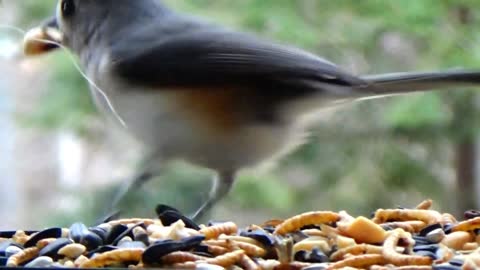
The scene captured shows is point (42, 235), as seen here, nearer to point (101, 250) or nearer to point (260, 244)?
point (101, 250)

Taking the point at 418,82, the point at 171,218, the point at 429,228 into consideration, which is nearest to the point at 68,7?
the point at 171,218

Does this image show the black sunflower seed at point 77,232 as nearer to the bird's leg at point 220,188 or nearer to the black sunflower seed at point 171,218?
the black sunflower seed at point 171,218

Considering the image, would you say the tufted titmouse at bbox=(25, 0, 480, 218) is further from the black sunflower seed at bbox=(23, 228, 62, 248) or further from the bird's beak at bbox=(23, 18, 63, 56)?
the black sunflower seed at bbox=(23, 228, 62, 248)

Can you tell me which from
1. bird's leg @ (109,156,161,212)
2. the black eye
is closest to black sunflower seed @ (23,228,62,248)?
bird's leg @ (109,156,161,212)

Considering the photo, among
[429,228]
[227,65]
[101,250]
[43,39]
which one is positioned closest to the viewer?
[101,250]

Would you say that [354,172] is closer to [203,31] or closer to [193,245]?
[203,31]
